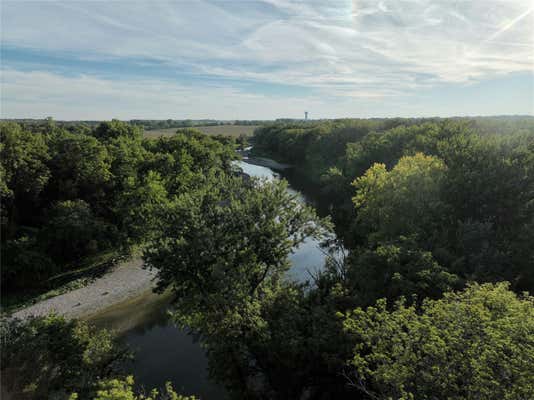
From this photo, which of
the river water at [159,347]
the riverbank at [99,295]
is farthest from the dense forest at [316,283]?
the riverbank at [99,295]

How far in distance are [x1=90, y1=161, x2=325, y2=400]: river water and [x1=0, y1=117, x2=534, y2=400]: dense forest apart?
5.17 feet

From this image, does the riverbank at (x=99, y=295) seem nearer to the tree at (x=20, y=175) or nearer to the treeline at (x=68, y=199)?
the treeline at (x=68, y=199)

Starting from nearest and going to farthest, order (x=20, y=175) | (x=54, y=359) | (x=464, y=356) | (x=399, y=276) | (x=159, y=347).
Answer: (x=464, y=356)
(x=54, y=359)
(x=399, y=276)
(x=159, y=347)
(x=20, y=175)

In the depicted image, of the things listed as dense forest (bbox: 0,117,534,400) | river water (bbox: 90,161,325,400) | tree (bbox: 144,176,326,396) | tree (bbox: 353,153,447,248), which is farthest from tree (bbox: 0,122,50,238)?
tree (bbox: 353,153,447,248)

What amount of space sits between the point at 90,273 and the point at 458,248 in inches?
1110

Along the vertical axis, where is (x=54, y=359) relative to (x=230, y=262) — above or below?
below

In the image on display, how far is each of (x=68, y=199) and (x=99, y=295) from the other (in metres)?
11.9

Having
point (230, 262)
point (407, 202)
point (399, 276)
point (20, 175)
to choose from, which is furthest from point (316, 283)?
point (20, 175)

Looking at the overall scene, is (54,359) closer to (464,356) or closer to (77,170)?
(464,356)

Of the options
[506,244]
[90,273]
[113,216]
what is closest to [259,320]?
[506,244]

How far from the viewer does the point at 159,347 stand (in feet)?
69.8

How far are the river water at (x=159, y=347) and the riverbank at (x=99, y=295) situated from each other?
0.84 metres

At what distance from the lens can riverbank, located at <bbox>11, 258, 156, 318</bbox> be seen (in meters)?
24.2

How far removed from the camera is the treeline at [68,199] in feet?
89.4
